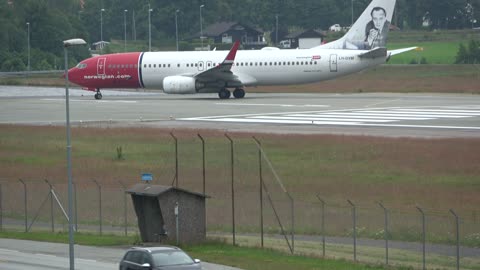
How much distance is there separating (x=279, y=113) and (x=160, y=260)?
3710 centimetres

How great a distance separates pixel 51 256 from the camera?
25.6m

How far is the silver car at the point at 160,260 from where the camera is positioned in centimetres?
1978

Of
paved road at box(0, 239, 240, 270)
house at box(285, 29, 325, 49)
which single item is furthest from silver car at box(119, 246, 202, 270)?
house at box(285, 29, 325, 49)

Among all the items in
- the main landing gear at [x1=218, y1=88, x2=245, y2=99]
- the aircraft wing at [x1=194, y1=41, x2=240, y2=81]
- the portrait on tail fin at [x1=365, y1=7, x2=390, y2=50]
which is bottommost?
the main landing gear at [x1=218, y1=88, x2=245, y2=99]

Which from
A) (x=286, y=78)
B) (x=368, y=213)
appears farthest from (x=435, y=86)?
(x=368, y=213)

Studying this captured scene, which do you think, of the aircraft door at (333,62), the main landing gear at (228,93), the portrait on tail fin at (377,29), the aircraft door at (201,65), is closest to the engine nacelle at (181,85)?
→ the aircraft door at (201,65)

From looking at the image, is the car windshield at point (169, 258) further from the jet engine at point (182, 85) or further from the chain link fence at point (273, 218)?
the jet engine at point (182, 85)

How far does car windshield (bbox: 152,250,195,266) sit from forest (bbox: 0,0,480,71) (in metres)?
84.2

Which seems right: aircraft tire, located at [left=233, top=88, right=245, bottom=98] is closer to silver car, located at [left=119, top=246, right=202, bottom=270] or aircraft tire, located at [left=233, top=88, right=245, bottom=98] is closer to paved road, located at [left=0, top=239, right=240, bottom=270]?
paved road, located at [left=0, top=239, right=240, bottom=270]

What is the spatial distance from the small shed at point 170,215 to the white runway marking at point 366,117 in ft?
74.9

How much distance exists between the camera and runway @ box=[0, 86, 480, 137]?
160 ft

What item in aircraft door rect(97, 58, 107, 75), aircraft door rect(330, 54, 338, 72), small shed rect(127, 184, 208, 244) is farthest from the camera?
aircraft door rect(97, 58, 107, 75)

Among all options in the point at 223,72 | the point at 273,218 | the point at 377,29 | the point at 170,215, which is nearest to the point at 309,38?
the point at 377,29

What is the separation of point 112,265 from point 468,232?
28.0 feet
